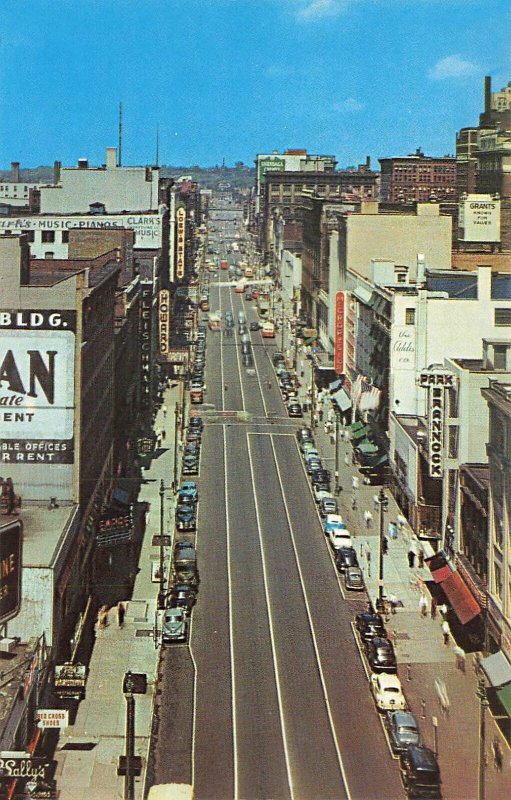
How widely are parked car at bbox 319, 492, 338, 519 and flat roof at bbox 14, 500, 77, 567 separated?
15.0 metres

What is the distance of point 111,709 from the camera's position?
2909 centimetres

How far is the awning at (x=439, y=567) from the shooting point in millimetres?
38344

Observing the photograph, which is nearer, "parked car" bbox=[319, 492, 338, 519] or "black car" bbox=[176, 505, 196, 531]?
"black car" bbox=[176, 505, 196, 531]

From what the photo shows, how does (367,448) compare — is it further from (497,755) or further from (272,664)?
(497,755)

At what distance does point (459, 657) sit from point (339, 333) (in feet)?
152

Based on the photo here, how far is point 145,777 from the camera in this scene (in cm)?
2520

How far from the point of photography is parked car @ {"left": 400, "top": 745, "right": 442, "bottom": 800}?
79.9 feet

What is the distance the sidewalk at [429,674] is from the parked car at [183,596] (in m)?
5.15

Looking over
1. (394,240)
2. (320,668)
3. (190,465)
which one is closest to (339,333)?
(394,240)

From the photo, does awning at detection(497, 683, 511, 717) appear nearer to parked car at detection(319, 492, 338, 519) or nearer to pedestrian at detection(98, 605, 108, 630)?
pedestrian at detection(98, 605, 108, 630)

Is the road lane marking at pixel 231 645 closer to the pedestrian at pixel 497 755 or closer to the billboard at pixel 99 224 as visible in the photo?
the pedestrian at pixel 497 755

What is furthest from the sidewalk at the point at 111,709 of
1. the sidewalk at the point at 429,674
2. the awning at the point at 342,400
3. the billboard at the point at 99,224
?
the billboard at the point at 99,224

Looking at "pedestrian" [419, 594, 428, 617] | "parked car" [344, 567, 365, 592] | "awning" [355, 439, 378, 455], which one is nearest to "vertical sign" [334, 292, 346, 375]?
"awning" [355, 439, 378, 455]

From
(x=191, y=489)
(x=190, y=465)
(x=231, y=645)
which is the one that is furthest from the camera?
(x=190, y=465)
